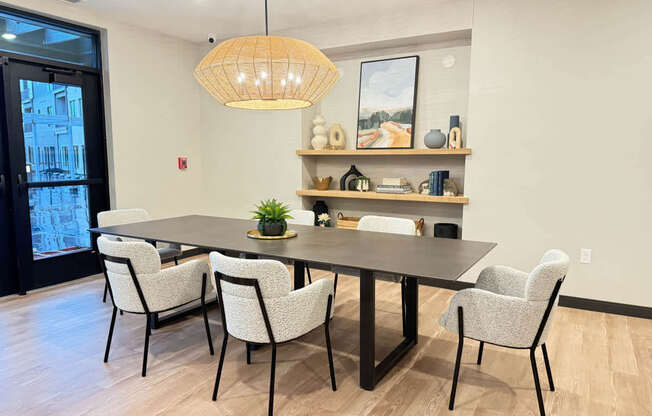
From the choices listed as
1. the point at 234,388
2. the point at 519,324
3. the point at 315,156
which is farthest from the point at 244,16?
the point at 519,324

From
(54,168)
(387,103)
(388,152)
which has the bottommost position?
(54,168)

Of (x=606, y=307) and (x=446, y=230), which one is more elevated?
(x=446, y=230)

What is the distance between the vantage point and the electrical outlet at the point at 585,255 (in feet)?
11.9

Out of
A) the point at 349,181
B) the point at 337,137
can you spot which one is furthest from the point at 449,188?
the point at 337,137

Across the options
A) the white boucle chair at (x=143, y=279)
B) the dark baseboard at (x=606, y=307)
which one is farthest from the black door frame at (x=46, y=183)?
the dark baseboard at (x=606, y=307)

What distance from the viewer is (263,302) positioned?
2033 mm

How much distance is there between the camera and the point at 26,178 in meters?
4.03

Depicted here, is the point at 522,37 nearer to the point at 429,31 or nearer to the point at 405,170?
the point at 429,31

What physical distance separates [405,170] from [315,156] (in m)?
1.14

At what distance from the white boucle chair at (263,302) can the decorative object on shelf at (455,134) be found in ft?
8.15

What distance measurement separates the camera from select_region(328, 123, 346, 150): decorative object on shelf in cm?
495

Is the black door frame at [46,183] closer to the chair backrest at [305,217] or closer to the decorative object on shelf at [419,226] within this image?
the chair backrest at [305,217]

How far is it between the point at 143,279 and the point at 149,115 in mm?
3098

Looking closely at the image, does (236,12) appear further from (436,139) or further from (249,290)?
(249,290)
